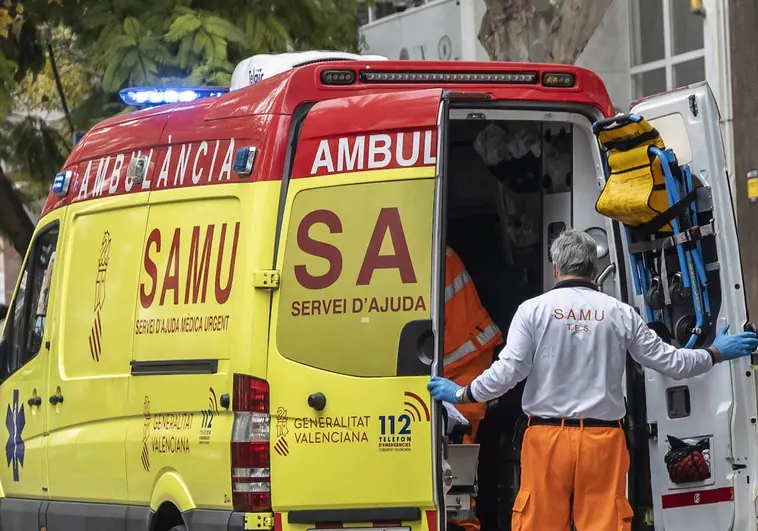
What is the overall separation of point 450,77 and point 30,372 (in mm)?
2828

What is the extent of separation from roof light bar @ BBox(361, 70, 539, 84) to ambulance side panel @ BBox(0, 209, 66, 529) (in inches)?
83.2

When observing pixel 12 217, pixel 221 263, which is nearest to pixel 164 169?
pixel 221 263

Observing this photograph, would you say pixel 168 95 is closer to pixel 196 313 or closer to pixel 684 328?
pixel 196 313

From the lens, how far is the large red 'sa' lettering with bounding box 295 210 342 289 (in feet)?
19.2

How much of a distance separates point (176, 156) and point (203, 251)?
57cm

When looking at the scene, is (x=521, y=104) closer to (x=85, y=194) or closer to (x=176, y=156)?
(x=176, y=156)

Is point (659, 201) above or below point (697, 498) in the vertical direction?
above

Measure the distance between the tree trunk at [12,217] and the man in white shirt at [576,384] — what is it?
9470 millimetres

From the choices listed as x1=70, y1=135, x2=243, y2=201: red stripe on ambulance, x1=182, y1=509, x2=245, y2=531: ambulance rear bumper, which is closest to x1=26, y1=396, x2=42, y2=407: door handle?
x1=70, y1=135, x2=243, y2=201: red stripe on ambulance

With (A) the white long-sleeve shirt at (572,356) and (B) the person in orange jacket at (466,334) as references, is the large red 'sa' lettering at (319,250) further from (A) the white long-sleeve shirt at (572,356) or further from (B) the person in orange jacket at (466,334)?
(B) the person in orange jacket at (466,334)

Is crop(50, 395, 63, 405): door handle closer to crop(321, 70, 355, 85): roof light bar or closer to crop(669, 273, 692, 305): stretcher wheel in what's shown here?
crop(321, 70, 355, 85): roof light bar

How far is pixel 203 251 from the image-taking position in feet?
20.7

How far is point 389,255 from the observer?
18.9 ft

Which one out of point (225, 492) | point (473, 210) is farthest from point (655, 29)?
point (225, 492)
